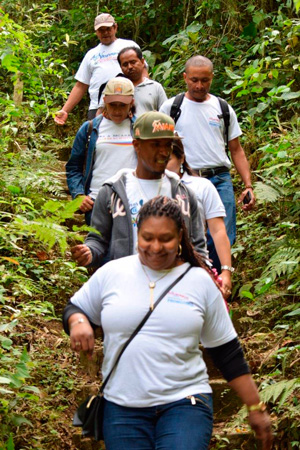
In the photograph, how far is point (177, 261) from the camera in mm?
3604

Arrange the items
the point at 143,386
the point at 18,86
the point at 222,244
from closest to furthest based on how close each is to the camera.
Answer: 1. the point at 143,386
2. the point at 222,244
3. the point at 18,86

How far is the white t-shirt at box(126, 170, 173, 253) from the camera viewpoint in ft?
14.0

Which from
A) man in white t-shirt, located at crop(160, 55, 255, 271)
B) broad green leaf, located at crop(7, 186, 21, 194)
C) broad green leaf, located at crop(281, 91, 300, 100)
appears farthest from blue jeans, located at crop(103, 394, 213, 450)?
broad green leaf, located at crop(281, 91, 300, 100)

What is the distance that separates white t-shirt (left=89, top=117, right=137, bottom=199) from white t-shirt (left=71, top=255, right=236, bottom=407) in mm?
2260

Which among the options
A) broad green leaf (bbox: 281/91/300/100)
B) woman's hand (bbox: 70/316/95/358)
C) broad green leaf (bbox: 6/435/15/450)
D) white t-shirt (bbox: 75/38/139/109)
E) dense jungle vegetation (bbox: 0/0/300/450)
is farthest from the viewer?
broad green leaf (bbox: 281/91/300/100)

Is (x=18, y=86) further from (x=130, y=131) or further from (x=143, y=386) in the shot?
(x=143, y=386)

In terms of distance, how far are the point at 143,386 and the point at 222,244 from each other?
6.72 ft

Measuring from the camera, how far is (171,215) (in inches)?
139

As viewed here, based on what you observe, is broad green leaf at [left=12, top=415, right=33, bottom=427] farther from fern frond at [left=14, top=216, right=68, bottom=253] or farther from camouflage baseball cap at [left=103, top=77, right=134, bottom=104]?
camouflage baseball cap at [left=103, top=77, right=134, bottom=104]

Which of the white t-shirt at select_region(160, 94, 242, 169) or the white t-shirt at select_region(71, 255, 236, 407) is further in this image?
the white t-shirt at select_region(160, 94, 242, 169)

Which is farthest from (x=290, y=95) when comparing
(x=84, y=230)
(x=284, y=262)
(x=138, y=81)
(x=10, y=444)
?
(x=10, y=444)

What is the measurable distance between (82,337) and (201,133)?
322cm

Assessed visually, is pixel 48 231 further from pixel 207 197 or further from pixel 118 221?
pixel 207 197

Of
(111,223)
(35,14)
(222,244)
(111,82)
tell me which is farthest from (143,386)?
(35,14)
